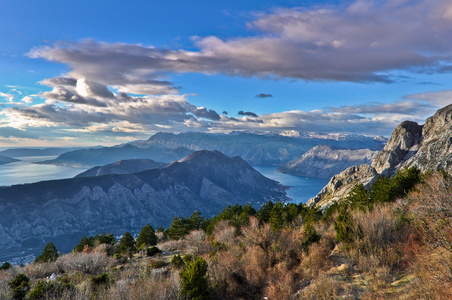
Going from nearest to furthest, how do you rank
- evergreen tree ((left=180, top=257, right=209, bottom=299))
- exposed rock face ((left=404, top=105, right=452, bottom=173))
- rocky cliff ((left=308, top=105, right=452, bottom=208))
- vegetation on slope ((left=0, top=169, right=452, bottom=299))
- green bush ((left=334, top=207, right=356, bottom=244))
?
vegetation on slope ((left=0, top=169, right=452, bottom=299)), evergreen tree ((left=180, top=257, right=209, bottom=299)), green bush ((left=334, top=207, right=356, bottom=244)), exposed rock face ((left=404, top=105, right=452, bottom=173)), rocky cliff ((left=308, top=105, right=452, bottom=208))

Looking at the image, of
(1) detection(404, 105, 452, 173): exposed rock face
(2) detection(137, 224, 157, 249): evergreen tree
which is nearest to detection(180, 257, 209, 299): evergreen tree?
(2) detection(137, 224, 157, 249): evergreen tree

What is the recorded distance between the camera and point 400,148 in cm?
12131

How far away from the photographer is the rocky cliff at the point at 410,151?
9469cm

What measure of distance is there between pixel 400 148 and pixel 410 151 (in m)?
4.72

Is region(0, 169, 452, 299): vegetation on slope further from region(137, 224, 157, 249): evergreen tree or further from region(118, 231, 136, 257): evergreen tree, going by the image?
region(137, 224, 157, 249): evergreen tree

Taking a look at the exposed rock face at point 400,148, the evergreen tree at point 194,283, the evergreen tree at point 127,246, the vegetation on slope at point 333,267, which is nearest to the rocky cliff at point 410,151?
the exposed rock face at point 400,148

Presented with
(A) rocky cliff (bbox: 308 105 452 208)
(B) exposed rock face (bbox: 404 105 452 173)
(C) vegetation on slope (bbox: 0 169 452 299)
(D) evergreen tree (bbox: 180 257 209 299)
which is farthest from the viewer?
(A) rocky cliff (bbox: 308 105 452 208)

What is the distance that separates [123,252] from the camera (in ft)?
169

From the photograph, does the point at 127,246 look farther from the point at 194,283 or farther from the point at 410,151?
the point at 410,151

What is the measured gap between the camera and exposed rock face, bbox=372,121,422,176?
115m

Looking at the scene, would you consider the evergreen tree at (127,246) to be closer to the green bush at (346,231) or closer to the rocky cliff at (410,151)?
the green bush at (346,231)

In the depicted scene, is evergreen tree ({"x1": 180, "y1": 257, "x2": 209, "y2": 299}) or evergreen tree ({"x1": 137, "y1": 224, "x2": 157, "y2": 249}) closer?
evergreen tree ({"x1": 180, "y1": 257, "x2": 209, "y2": 299})

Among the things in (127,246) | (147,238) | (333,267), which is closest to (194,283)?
(333,267)

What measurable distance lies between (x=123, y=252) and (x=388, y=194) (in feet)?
177
